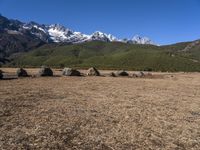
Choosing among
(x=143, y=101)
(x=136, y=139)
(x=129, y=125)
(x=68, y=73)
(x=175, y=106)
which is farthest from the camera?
(x=68, y=73)

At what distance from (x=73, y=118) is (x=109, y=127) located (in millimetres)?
2408

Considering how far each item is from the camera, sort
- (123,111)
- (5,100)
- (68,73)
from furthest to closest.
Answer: (68,73) < (5,100) < (123,111)

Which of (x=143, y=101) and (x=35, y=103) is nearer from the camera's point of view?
(x=35, y=103)


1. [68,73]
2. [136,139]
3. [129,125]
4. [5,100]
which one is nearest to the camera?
[136,139]

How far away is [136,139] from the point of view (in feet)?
52.6

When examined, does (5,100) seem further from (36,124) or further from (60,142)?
(60,142)

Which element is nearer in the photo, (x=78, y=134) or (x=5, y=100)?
(x=78, y=134)

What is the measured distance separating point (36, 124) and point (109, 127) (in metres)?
3.59

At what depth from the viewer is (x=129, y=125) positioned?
1869 centimetres

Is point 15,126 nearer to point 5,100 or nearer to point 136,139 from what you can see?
point 136,139

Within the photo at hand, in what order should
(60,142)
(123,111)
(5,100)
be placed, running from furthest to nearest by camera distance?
1. (5,100)
2. (123,111)
3. (60,142)

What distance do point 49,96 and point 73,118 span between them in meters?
9.28

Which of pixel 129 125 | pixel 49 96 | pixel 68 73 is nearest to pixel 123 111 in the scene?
pixel 129 125

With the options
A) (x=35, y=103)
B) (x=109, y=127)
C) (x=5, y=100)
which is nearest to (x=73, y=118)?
(x=109, y=127)
